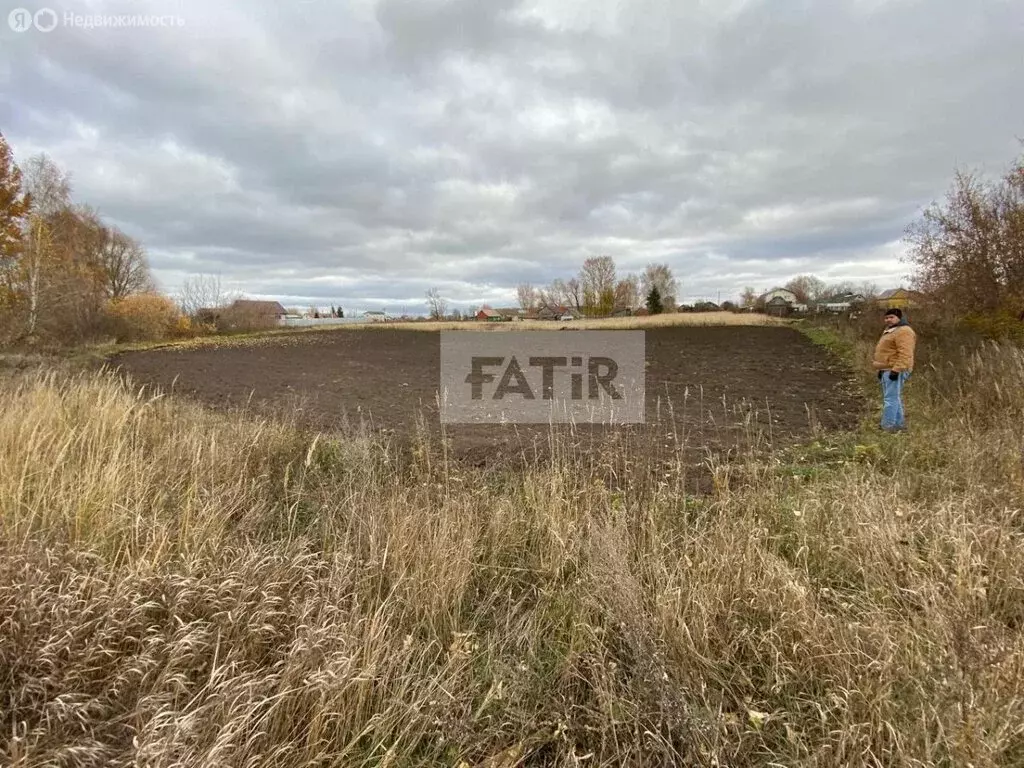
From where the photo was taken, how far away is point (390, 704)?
5.52 feet

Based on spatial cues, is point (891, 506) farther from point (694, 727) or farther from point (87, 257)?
point (87, 257)

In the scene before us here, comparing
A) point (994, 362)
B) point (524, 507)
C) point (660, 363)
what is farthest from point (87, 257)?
point (994, 362)

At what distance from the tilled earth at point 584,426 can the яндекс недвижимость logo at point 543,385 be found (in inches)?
17.9

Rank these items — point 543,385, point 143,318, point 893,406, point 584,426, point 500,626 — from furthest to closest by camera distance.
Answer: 1. point 143,318
2. point 543,385
3. point 584,426
4. point 893,406
5. point 500,626

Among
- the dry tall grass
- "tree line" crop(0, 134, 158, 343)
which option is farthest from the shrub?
the dry tall grass

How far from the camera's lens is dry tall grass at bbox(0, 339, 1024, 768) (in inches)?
58.7

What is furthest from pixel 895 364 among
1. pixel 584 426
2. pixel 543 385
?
pixel 543 385

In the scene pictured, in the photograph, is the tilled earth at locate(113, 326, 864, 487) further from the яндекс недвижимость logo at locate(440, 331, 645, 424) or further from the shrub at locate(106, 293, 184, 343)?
the shrub at locate(106, 293, 184, 343)

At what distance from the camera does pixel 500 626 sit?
7.32 feet

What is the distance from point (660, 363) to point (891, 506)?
47.4 feet

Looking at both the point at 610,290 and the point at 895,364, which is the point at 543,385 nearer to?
the point at 895,364

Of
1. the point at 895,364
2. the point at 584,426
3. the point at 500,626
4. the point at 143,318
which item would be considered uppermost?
the point at 143,318

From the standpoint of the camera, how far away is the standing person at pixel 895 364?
6148mm

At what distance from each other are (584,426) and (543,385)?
4755 mm
